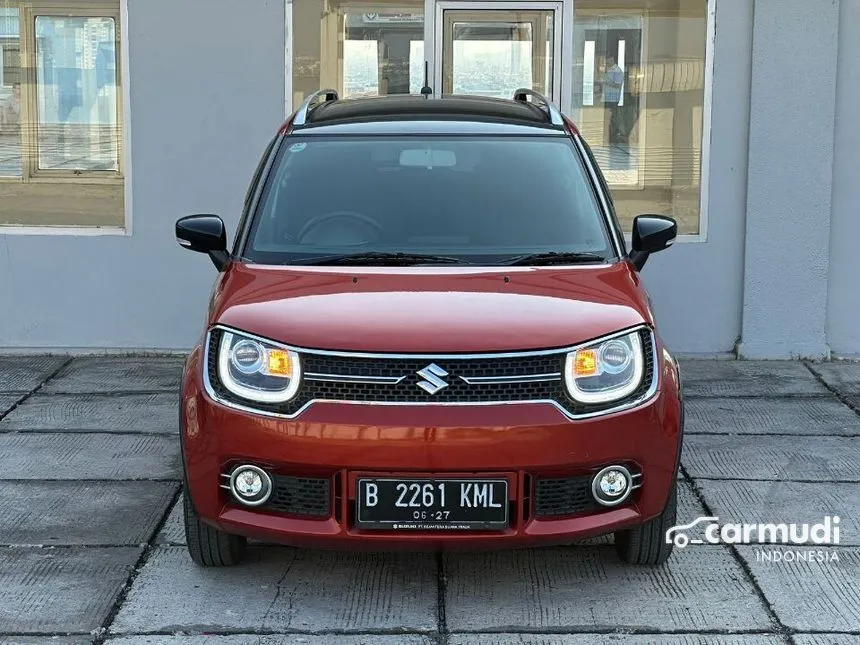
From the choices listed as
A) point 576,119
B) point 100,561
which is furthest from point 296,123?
point 576,119

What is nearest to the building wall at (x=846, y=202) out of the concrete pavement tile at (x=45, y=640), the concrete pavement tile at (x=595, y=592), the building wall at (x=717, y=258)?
the building wall at (x=717, y=258)

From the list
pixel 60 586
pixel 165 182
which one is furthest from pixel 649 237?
pixel 165 182

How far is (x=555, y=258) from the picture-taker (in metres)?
5.36

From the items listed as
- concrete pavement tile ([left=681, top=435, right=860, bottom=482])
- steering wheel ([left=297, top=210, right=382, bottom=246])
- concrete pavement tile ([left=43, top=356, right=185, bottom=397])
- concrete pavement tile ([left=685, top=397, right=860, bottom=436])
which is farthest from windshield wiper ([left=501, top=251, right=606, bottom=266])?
concrete pavement tile ([left=43, top=356, right=185, bottom=397])

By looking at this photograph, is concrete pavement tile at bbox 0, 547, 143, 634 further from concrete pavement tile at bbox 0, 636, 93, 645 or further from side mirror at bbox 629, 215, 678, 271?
side mirror at bbox 629, 215, 678, 271

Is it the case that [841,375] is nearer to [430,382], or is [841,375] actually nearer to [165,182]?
[165,182]

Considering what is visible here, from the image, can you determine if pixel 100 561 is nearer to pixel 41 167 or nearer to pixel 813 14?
pixel 41 167

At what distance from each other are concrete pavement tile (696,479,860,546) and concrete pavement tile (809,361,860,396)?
2.32 meters

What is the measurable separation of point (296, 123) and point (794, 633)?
317 cm

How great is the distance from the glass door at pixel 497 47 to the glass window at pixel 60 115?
2.40m

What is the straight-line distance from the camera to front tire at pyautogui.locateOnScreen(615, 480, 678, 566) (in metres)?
5.05

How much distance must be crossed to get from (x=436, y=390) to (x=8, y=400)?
4.46m

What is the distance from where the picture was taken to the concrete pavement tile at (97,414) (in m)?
7.48

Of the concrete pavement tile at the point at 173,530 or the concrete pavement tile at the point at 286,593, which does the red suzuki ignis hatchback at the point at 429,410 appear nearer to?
the concrete pavement tile at the point at 286,593
